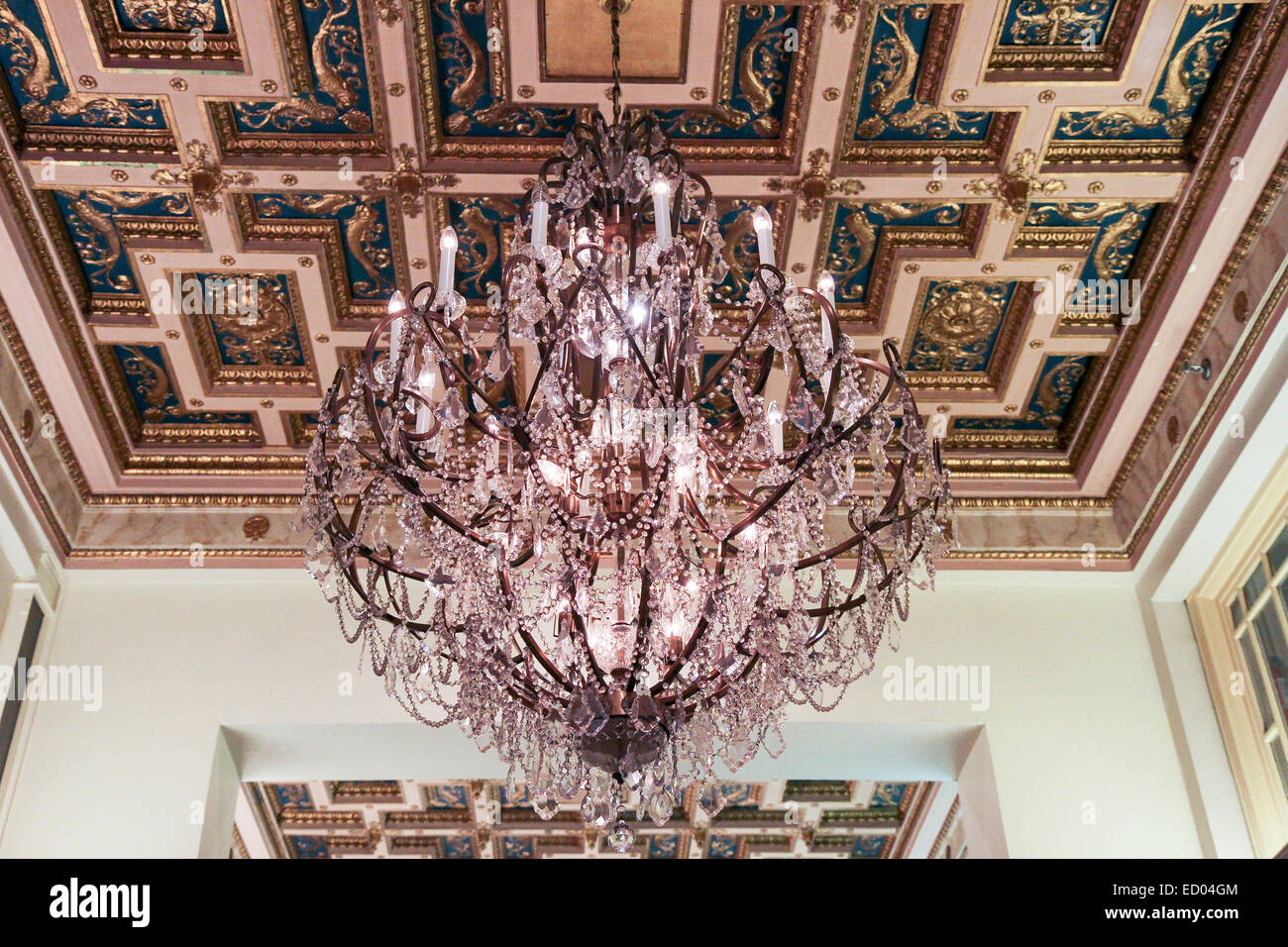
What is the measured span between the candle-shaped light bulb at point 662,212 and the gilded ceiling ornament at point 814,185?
64.6 inches

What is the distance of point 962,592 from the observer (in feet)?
21.4

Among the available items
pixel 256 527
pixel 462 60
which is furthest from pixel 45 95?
pixel 256 527

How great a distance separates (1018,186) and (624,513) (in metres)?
2.64

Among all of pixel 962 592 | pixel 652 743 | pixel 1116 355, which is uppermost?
pixel 1116 355

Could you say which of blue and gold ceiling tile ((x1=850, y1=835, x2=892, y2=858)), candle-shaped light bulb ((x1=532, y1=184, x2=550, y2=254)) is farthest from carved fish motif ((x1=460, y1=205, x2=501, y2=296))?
blue and gold ceiling tile ((x1=850, y1=835, x2=892, y2=858))

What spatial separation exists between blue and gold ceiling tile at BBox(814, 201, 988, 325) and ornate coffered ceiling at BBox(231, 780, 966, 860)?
364cm

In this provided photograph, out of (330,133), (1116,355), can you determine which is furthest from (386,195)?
(1116,355)

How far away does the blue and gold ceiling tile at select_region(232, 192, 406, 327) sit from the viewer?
5387 millimetres

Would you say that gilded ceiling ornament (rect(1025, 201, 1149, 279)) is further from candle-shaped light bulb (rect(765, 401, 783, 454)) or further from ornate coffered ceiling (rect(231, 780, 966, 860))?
ornate coffered ceiling (rect(231, 780, 966, 860))

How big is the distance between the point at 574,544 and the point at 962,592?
3.53 metres

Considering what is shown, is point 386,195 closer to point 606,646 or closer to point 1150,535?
point 606,646

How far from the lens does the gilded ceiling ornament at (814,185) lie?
5250mm

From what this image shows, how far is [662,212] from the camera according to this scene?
12.0ft

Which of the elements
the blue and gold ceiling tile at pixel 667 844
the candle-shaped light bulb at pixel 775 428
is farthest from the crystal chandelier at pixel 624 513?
the blue and gold ceiling tile at pixel 667 844
